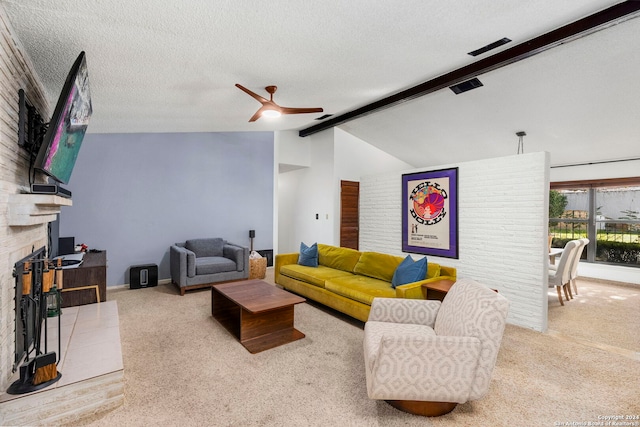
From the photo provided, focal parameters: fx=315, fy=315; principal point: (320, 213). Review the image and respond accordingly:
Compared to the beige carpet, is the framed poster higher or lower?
higher

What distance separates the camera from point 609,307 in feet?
14.5

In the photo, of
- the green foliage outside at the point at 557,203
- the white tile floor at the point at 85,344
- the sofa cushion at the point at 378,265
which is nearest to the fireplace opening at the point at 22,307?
the white tile floor at the point at 85,344

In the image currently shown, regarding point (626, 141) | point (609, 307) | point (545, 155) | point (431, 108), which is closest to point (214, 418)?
point (545, 155)

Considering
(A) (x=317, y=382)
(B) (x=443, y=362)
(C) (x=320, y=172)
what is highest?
(C) (x=320, y=172)

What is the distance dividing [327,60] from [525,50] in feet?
6.59

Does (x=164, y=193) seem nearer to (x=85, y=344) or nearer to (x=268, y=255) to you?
(x=268, y=255)

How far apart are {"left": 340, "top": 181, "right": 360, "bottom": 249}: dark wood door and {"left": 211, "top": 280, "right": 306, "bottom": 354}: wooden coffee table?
10.3 feet

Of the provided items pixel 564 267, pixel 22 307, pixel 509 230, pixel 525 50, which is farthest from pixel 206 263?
pixel 564 267

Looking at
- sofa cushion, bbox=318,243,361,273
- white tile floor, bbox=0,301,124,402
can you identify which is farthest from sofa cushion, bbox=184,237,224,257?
white tile floor, bbox=0,301,124,402

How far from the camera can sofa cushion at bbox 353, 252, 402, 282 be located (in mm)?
3922

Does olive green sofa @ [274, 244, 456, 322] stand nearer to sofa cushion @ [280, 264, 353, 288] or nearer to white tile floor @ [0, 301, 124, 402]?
sofa cushion @ [280, 264, 353, 288]

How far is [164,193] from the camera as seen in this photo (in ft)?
17.9

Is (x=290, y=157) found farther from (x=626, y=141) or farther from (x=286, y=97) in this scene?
(x=626, y=141)

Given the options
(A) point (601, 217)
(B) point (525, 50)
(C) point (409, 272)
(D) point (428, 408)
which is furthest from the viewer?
(A) point (601, 217)
